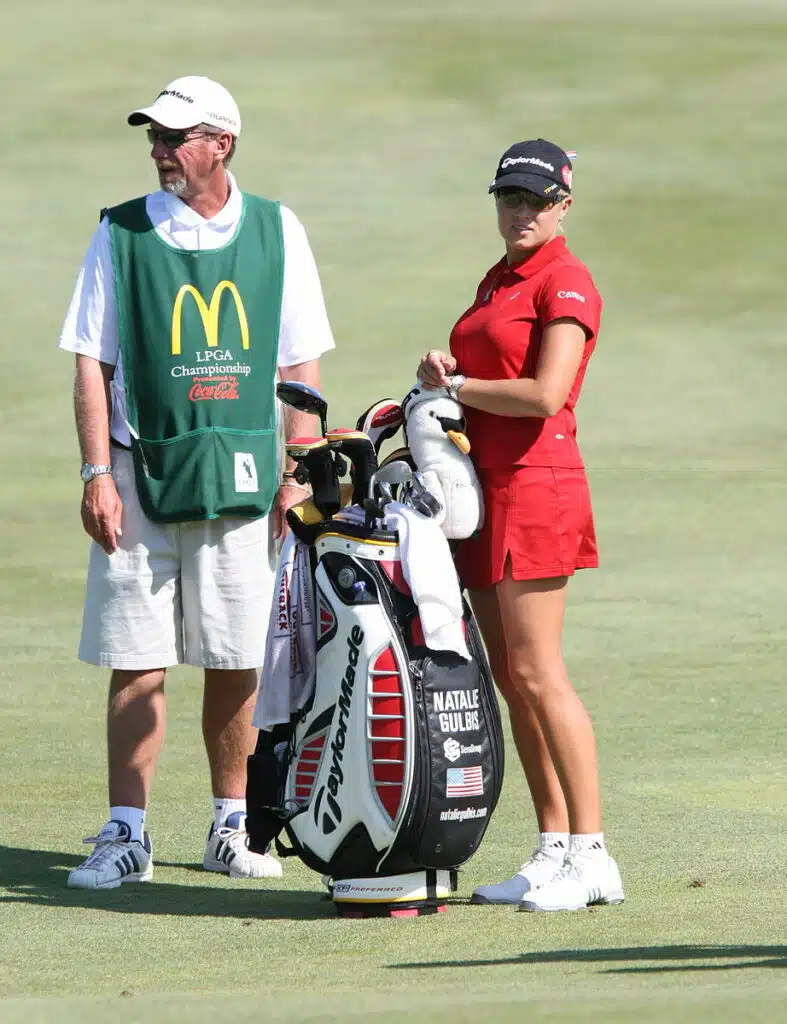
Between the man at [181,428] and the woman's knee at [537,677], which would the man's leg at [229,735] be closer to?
the man at [181,428]

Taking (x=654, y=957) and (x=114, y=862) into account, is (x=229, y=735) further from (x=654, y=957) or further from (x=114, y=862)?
(x=654, y=957)

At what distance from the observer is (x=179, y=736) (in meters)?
7.84

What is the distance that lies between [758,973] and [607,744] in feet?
11.7

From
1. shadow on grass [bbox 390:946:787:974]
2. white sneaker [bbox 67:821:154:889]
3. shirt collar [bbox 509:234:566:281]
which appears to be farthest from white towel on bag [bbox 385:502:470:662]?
white sneaker [bbox 67:821:154:889]

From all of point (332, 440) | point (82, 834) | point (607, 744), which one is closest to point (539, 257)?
point (332, 440)

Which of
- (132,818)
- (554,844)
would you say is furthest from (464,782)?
(132,818)

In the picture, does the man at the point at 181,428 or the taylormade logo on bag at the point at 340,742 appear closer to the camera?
the taylormade logo on bag at the point at 340,742

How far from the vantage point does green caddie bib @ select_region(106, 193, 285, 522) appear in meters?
5.70

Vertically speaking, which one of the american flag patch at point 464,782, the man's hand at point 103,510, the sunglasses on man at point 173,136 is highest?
the sunglasses on man at point 173,136

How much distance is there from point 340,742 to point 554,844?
0.65 m

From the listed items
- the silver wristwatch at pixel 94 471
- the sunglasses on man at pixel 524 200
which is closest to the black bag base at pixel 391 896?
the silver wristwatch at pixel 94 471

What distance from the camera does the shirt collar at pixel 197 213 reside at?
5.74 metres

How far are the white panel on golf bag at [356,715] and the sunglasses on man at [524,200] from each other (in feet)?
3.04

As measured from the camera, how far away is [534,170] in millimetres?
5199
